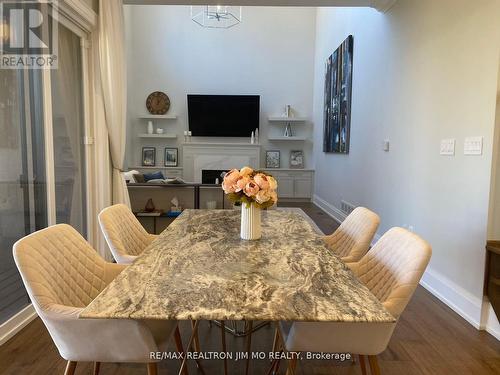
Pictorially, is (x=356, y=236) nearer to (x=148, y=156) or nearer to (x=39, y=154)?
(x=39, y=154)

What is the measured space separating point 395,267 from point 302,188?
6454 millimetres

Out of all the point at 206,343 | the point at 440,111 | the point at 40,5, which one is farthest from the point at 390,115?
the point at 40,5

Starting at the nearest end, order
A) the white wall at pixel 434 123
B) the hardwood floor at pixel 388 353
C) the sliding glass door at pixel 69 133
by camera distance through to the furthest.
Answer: the hardwood floor at pixel 388 353, the white wall at pixel 434 123, the sliding glass door at pixel 69 133

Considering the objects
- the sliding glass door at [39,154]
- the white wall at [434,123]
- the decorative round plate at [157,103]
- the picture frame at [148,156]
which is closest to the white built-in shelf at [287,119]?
the decorative round plate at [157,103]

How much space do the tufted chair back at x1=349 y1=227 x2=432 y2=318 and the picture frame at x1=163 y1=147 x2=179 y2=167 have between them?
672 centimetres

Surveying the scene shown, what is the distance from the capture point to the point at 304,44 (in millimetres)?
7926

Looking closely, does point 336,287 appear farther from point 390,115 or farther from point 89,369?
point 390,115

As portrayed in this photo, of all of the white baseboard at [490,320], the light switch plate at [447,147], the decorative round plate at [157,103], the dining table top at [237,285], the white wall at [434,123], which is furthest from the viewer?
the decorative round plate at [157,103]

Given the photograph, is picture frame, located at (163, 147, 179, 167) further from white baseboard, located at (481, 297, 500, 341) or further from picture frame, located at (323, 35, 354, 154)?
white baseboard, located at (481, 297, 500, 341)

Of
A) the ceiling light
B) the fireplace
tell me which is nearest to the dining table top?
the fireplace

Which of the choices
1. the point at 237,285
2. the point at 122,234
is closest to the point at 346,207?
the point at 122,234

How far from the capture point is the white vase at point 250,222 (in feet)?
5.54

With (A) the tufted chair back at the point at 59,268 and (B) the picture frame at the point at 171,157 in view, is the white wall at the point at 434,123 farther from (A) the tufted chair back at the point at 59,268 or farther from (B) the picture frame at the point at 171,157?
(B) the picture frame at the point at 171,157

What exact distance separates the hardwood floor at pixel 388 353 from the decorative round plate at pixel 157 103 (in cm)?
627
